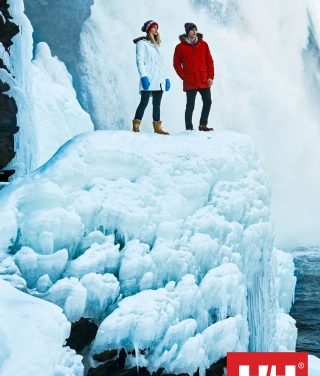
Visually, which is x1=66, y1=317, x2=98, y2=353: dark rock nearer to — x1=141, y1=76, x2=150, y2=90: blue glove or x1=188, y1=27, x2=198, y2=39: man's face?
x1=141, y1=76, x2=150, y2=90: blue glove

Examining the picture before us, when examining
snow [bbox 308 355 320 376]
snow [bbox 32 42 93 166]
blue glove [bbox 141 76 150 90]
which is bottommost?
snow [bbox 308 355 320 376]

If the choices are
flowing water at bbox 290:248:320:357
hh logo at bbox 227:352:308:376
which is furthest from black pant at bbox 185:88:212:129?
flowing water at bbox 290:248:320:357

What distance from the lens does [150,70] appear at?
6.27 meters

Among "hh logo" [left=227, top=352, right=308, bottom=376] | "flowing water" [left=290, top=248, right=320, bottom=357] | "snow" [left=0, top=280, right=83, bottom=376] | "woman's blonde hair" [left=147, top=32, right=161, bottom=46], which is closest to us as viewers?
"snow" [left=0, top=280, right=83, bottom=376]

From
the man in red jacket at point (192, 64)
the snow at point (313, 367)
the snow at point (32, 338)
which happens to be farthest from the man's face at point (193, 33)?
the snow at point (313, 367)

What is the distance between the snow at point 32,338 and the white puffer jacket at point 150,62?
3.01 metres

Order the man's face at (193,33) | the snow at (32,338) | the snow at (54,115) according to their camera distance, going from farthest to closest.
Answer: the snow at (54,115)
the man's face at (193,33)
the snow at (32,338)

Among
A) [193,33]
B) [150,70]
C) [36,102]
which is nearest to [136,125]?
[150,70]

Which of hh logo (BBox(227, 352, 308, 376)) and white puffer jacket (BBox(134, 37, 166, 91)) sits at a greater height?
white puffer jacket (BBox(134, 37, 166, 91))

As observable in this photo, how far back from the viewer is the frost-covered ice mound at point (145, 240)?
4.59m

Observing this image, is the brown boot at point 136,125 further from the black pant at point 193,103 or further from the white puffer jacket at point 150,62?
the black pant at point 193,103

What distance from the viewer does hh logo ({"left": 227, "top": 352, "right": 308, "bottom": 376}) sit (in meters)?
5.33

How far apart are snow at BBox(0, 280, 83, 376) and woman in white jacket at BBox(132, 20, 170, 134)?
2.63 meters

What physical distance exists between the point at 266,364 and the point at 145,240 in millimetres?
1971
